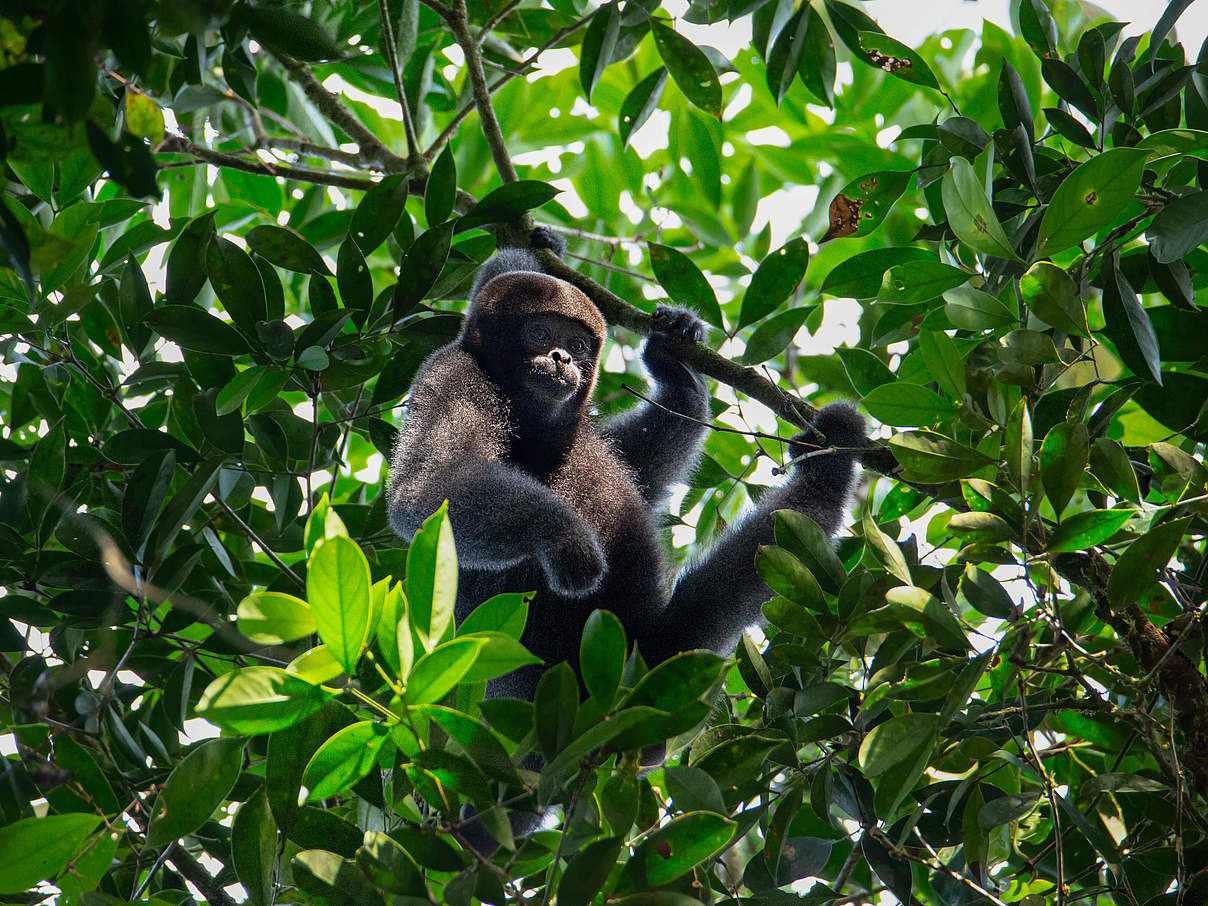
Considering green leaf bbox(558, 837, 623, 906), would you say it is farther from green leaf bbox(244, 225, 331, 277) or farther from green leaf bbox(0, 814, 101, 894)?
green leaf bbox(244, 225, 331, 277)

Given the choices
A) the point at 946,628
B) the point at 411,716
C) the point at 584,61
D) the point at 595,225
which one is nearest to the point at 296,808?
the point at 411,716

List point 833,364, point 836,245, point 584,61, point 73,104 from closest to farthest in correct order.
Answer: point 73,104, point 584,61, point 833,364, point 836,245

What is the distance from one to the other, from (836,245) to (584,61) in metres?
2.58

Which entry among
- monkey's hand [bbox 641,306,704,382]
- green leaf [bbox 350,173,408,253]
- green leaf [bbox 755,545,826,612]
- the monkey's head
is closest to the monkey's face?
the monkey's head

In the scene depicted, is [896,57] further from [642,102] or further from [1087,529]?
[1087,529]

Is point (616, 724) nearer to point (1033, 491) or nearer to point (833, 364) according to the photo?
point (1033, 491)

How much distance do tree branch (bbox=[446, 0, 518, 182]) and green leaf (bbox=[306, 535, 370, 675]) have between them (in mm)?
2701

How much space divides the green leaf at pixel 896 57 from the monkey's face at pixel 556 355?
174cm

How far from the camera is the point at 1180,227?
8.77 feet

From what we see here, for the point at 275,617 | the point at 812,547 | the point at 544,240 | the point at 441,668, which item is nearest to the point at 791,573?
the point at 812,547

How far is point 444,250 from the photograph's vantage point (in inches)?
132

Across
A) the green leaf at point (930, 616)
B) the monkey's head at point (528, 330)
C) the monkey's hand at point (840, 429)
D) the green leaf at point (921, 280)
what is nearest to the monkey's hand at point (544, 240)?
the monkey's head at point (528, 330)

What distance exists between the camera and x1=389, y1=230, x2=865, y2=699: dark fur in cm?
344

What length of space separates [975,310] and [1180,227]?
0.58 meters
